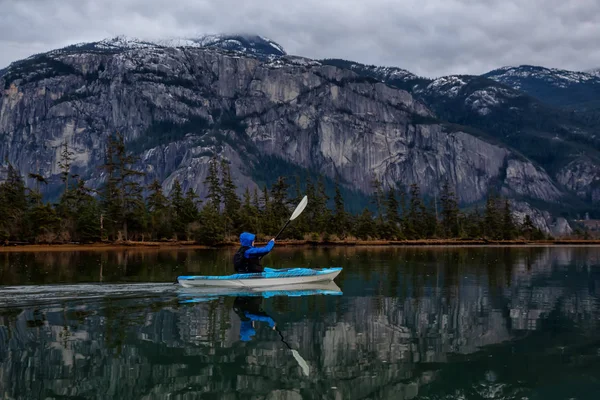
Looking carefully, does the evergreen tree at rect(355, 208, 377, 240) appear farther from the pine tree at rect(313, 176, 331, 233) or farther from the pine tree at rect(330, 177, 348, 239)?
the pine tree at rect(313, 176, 331, 233)

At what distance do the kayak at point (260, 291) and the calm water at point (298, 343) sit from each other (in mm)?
288

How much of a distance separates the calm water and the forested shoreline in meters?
50.7

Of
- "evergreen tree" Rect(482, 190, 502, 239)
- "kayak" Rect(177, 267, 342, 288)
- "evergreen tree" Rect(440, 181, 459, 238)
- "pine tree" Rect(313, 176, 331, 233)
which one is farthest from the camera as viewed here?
"evergreen tree" Rect(440, 181, 459, 238)

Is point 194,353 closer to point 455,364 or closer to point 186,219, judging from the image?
point 455,364

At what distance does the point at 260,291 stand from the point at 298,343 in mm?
12670

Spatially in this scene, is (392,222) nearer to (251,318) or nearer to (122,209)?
(122,209)

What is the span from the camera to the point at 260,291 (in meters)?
30.0

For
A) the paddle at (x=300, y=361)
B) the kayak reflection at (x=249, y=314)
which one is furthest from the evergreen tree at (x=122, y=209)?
the paddle at (x=300, y=361)

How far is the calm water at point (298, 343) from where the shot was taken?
13.2 metres

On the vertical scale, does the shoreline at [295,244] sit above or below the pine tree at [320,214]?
below

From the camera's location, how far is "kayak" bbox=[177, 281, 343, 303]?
2842cm

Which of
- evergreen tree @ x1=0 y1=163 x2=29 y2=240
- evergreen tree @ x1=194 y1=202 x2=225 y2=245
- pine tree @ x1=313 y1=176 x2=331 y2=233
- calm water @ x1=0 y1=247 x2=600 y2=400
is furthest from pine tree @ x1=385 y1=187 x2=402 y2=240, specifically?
calm water @ x1=0 y1=247 x2=600 y2=400

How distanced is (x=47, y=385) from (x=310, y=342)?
24.0 feet

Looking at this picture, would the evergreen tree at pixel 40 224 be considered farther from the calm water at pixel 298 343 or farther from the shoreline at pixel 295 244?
the calm water at pixel 298 343
